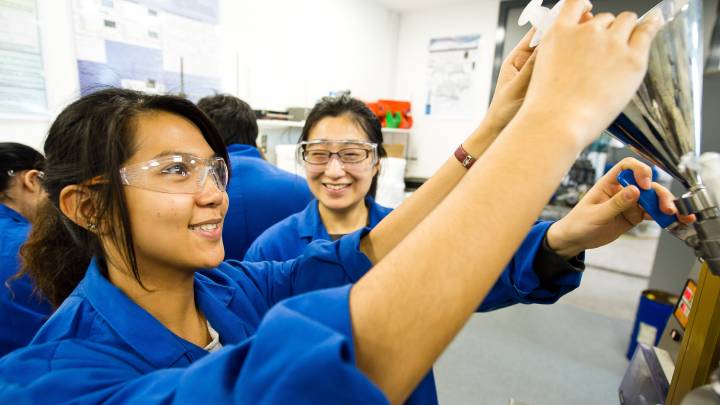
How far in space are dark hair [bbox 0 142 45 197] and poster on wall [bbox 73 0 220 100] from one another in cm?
61

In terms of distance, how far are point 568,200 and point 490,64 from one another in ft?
6.27

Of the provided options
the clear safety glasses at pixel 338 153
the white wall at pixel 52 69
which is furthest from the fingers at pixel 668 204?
the white wall at pixel 52 69

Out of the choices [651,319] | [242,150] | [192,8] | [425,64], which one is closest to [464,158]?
[242,150]

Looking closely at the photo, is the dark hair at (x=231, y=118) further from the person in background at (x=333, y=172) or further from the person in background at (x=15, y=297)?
the person in background at (x=15, y=297)

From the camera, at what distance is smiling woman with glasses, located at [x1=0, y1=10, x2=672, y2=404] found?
35 centimetres

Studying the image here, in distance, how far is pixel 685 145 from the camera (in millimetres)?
468

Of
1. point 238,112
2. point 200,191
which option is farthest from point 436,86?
point 200,191

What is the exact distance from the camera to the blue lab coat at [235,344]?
329mm

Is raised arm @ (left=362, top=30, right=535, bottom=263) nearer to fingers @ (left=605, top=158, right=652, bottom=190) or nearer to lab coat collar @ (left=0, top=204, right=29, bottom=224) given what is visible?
fingers @ (left=605, top=158, right=652, bottom=190)

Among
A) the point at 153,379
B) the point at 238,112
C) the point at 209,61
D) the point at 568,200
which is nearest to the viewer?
the point at 153,379

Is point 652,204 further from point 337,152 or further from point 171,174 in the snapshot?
point 337,152

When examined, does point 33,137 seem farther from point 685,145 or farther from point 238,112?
point 685,145

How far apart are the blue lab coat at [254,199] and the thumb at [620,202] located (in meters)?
1.37

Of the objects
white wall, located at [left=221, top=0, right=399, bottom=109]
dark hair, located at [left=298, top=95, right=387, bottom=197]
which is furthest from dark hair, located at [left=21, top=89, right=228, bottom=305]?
white wall, located at [left=221, top=0, right=399, bottom=109]
